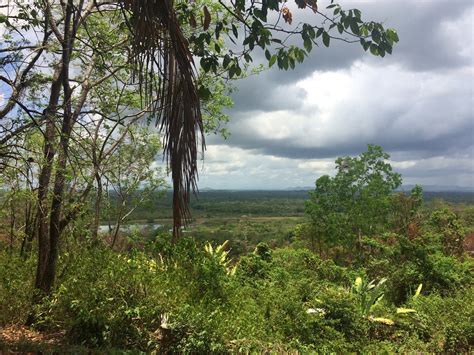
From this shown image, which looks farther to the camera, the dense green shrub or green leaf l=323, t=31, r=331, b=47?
the dense green shrub

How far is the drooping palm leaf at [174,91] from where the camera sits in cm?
171

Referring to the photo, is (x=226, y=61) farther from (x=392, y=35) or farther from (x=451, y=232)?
(x=451, y=232)

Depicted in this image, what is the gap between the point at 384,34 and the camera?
2.11m

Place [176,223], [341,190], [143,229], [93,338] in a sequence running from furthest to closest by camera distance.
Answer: [341,190] < [143,229] < [93,338] < [176,223]

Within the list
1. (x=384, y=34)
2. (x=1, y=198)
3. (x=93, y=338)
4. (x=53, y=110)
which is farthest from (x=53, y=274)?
(x=384, y=34)

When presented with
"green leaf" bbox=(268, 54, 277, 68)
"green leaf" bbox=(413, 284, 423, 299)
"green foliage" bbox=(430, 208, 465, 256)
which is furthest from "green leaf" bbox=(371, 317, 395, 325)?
"green foliage" bbox=(430, 208, 465, 256)

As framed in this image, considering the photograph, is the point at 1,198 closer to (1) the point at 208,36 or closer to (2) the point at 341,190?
(1) the point at 208,36

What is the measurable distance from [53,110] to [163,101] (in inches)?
89.3

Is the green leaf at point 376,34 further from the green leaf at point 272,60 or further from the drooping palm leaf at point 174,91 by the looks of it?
the drooping palm leaf at point 174,91

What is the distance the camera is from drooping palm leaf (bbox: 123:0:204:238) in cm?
171

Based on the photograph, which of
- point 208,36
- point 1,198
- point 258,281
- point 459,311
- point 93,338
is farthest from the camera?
point 258,281

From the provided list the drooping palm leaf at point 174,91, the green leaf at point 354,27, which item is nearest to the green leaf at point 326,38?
the green leaf at point 354,27

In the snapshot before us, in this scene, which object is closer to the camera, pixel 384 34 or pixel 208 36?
pixel 384 34

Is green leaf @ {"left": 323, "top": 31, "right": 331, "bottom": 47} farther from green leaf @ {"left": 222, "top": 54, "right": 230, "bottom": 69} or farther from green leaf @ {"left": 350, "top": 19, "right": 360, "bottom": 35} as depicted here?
green leaf @ {"left": 222, "top": 54, "right": 230, "bottom": 69}
